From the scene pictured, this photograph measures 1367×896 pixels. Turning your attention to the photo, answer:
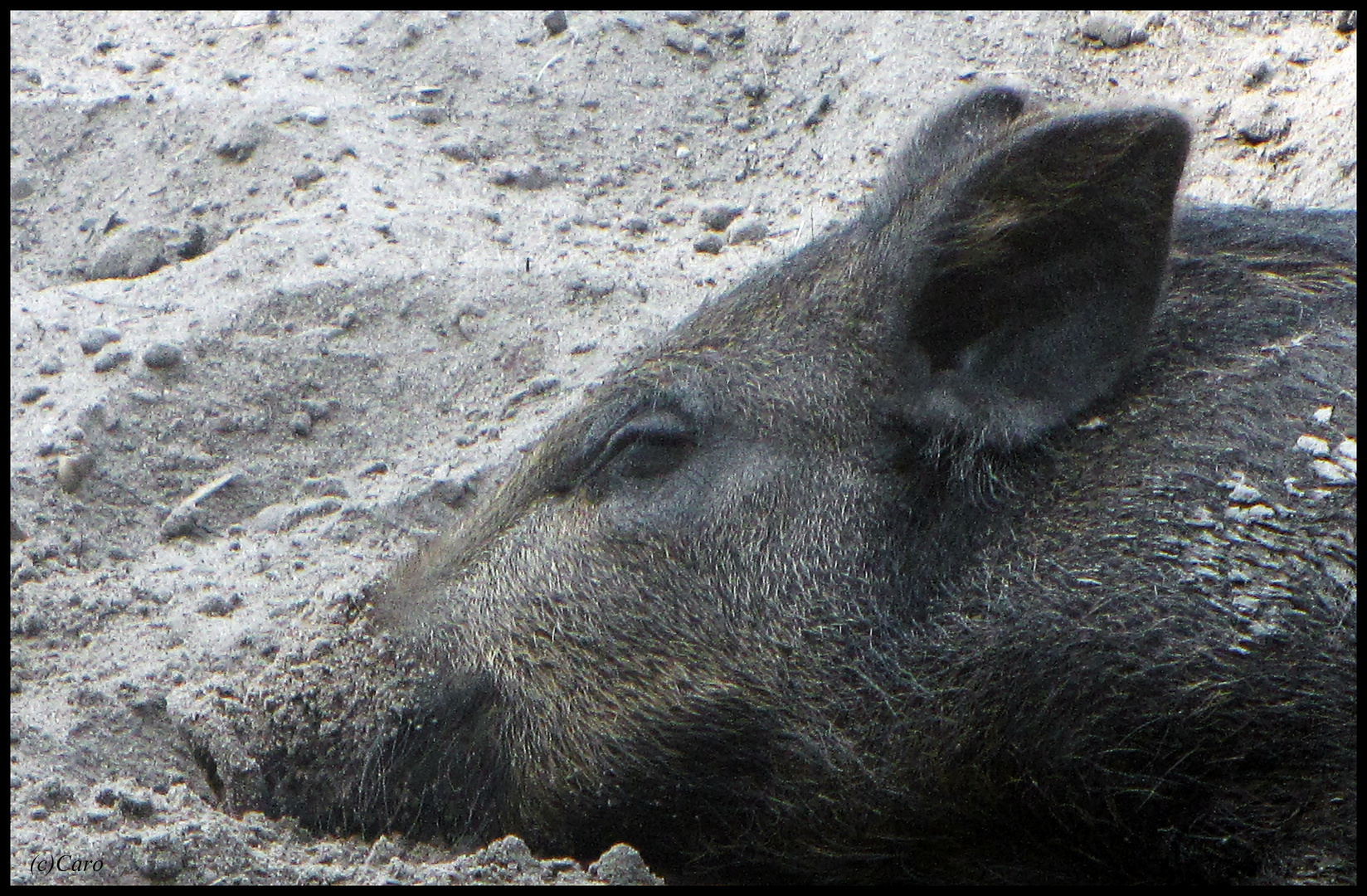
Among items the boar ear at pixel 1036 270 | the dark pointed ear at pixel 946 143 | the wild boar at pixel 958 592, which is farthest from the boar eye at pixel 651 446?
the dark pointed ear at pixel 946 143

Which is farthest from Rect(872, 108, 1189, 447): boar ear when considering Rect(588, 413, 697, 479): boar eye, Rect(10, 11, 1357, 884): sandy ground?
Rect(10, 11, 1357, 884): sandy ground

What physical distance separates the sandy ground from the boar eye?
0.63 meters

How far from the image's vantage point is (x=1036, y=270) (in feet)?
8.50

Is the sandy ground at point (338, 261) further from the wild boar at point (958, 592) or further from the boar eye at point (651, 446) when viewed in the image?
the boar eye at point (651, 446)

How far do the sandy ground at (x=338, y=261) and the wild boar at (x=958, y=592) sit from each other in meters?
0.26

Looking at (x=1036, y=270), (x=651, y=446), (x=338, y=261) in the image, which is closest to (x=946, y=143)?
(x=1036, y=270)

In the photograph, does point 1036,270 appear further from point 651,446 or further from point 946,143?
point 651,446

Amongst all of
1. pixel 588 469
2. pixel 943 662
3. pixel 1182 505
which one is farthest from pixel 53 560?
pixel 1182 505

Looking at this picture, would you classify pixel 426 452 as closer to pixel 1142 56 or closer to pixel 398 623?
pixel 398 623

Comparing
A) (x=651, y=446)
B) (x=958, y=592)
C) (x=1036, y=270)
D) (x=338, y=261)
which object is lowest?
(x=338, y=261)

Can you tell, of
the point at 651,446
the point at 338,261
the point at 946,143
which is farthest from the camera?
the point at 338,261

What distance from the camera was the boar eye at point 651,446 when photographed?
2.65 m

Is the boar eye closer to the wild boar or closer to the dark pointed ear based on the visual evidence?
the wild boar

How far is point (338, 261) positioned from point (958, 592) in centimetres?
274
